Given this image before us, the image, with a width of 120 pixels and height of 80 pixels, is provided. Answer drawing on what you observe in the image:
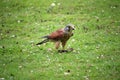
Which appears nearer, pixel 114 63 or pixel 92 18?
pixel 114 63

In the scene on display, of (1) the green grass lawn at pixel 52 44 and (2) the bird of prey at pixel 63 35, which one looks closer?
(1) the green grass lawn at pixel 52 44

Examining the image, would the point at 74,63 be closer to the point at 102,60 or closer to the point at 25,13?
the point at 102,60

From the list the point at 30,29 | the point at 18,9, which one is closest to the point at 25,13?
the point at 18,9

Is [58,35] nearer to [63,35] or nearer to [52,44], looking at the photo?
[63,35]

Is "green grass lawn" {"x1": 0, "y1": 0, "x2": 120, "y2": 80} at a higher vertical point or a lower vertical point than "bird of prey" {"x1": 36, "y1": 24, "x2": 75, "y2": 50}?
lower

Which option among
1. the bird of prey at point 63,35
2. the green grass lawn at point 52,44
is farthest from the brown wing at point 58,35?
the green grass lawn at point 52,44

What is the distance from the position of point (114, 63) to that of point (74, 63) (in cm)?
161

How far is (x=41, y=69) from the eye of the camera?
14.5 m

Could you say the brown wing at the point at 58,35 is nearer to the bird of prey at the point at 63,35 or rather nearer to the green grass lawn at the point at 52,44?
the bird of prey at the point at 63,35

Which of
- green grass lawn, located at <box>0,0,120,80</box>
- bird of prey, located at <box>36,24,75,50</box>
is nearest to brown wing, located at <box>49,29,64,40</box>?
bird of prey, located at <box>36,24,75,50</box>

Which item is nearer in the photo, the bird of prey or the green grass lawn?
the green grass lawn

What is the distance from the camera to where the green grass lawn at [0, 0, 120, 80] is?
14.1m

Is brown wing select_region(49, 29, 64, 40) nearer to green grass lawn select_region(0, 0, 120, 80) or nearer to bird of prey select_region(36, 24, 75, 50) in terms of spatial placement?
bird of prey select_region(36, 24, 75, 50)

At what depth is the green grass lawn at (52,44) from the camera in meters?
14.1
